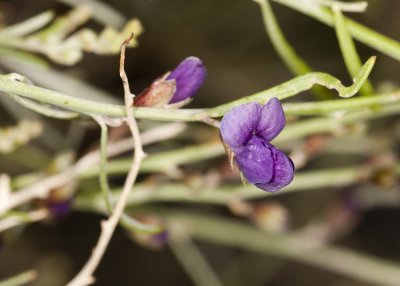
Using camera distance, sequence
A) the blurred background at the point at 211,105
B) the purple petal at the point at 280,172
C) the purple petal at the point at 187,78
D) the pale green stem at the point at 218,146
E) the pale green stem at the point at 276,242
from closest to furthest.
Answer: the purple petal at the point at 280,172, the purple petal at the point at 187,78, the pale green stem at the point at 218,146, the pale green stem at the point at 276,242, the blurred background at the point at 211,105

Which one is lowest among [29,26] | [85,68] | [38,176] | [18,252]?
[38,176]

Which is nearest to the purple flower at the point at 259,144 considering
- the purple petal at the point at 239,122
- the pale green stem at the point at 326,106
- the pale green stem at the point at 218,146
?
the purple petal at the point at 239,122

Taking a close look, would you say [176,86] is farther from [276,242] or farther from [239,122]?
[276,242]

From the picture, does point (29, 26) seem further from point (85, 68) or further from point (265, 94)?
point (85, 68)

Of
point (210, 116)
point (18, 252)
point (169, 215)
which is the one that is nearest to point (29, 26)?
point (210, 116)

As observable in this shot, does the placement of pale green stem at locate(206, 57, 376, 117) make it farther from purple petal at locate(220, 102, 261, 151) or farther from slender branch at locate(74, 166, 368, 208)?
slender branch at locate(74, 166, 368, 208)

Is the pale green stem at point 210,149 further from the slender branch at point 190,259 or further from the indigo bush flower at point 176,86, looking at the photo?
the slender branch at point 190,259

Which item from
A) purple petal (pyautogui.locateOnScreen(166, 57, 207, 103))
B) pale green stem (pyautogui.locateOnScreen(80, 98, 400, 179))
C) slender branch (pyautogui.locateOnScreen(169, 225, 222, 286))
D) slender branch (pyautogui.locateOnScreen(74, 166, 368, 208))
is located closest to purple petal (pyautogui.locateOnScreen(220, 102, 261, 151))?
purple petal (pyautogui.locateOnScreen(166, 57, 207, 103))
